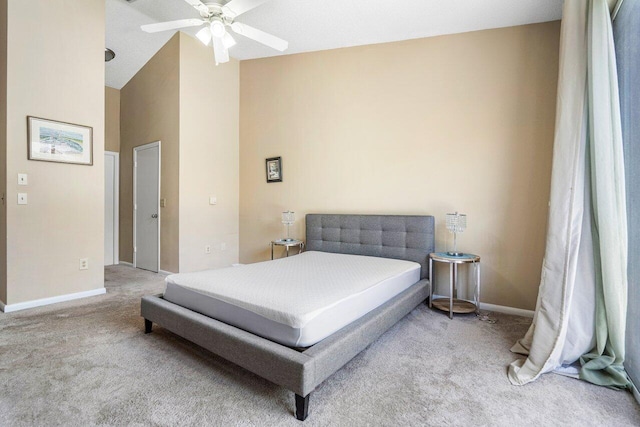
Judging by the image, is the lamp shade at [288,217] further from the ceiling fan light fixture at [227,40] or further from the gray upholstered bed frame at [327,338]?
the ceiling fan light fixture at [227,40]

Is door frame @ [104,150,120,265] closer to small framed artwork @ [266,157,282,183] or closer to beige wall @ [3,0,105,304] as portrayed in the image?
beige wall @ [3,0,105,304]

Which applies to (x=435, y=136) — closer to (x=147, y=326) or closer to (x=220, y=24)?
(x=220, y=24)

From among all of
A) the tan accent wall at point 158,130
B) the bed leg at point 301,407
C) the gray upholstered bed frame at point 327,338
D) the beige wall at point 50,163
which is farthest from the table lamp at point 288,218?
the bed leg at point 301,407

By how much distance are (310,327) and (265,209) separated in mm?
3182

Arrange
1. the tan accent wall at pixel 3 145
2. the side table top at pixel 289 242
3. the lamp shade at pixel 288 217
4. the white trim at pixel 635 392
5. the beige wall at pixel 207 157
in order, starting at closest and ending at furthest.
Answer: the white trim at pixel 635 392 → the tan accent wall at pixel 3 145 → the side table top at pixel 289 242 → the lamp shade at pixel 288 217 → the beige wall at pixel 207 157

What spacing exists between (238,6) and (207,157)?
2332 mm

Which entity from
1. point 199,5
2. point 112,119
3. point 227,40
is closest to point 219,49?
point 227,40

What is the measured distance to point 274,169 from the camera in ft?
14.5

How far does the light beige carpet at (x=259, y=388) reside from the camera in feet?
4.73

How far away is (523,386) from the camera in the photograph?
1.72 metres

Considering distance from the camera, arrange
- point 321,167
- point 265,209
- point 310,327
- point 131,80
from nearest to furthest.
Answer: point 310,327 < point 321,167 < point 265,209 < point 131,80

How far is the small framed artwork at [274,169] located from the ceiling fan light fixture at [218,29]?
6.05ft

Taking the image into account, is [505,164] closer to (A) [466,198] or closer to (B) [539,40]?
(A) [466,198]

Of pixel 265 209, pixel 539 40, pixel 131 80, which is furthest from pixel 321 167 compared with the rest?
pixel 131 80
